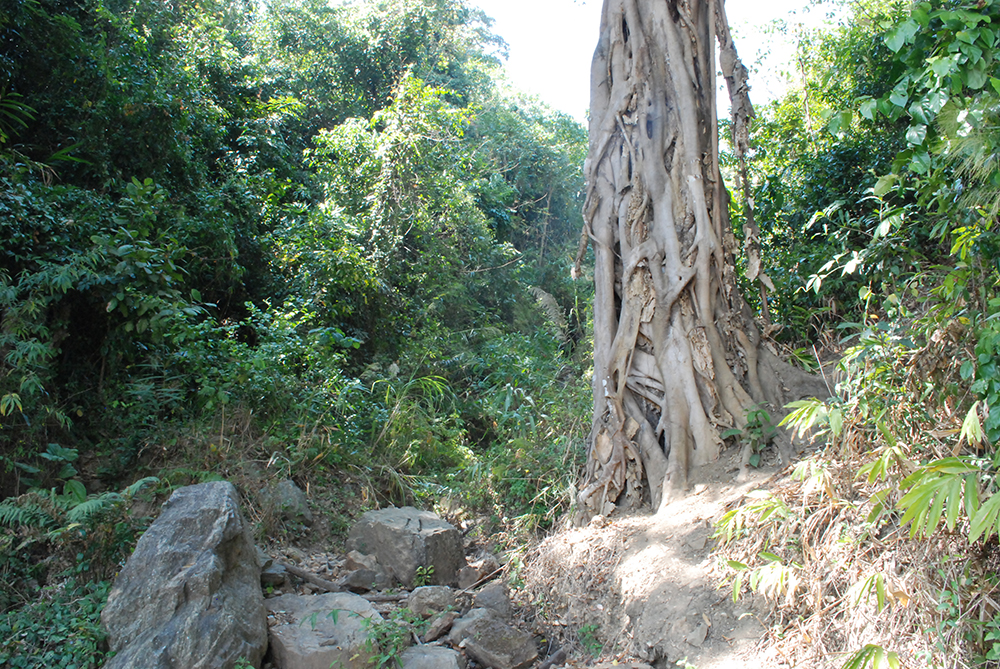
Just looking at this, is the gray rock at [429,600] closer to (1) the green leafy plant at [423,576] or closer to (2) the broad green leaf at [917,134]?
(1) the green leafy plant at [423,576]

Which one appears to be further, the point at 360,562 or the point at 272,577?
the point at 360,562

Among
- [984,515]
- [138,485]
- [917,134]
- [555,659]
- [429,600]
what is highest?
[917,134]

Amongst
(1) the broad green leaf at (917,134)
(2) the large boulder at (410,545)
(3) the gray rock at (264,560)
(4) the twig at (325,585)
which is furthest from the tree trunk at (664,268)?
(3) the gray rock at (264,560)

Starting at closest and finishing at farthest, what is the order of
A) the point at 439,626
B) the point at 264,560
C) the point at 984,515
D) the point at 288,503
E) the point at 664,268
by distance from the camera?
the point at 984,515 < the point at 439,626 < the point at 264,560 < the point at 664,268 < the point at 288,503

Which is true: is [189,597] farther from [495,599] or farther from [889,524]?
[889,524]

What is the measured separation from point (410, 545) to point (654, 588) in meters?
1.95

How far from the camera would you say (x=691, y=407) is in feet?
14.9

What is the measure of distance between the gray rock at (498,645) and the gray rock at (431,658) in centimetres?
11

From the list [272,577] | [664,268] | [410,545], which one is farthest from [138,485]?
[664,268]

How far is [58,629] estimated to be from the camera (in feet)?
12.1

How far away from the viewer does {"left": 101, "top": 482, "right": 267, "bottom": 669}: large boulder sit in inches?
132

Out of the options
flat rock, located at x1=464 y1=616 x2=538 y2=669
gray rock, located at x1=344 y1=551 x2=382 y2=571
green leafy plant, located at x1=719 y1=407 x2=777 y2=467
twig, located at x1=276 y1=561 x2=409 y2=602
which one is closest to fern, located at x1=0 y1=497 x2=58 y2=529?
twig, located at x1=276 y1=561 x2=409 y2=602

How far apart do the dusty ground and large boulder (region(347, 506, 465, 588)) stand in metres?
0.66

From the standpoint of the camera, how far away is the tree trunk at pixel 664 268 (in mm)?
4582
